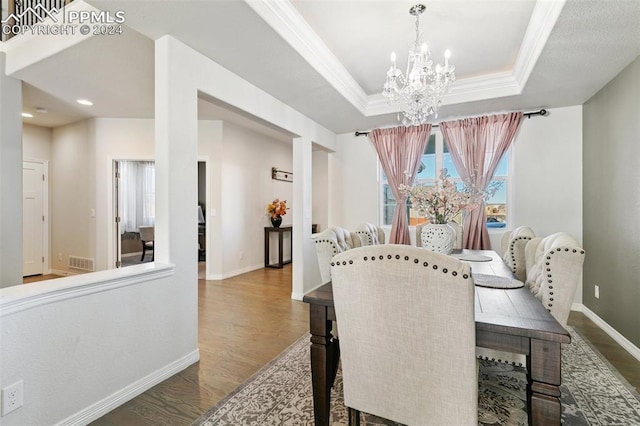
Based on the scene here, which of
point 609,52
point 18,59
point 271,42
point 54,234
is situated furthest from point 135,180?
point 609,52

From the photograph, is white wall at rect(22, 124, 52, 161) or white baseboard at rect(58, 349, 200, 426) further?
white wall at rect(22, 124, 52, 161)

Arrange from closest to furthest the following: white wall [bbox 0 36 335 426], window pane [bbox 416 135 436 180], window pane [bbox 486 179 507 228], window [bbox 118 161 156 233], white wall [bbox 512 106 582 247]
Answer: white wall [bbox 0 36 335 426] → white wall [bbox 512 106 582 247] → window pane [bbox 486 179 507 228] → window pane [bbox 416 135 436 180] → window [bbox 118 161 156 233]

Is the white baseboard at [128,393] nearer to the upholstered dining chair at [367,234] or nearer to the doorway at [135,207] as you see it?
the upholstered dining chair at [367,234]

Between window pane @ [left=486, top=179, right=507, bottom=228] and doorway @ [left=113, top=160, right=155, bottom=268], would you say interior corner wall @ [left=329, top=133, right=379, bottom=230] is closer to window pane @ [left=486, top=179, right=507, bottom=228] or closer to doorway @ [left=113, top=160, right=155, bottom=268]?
window pane @ [left=486, top=179, right=507, bottom=228]

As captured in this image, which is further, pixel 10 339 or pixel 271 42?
pixel 271 42

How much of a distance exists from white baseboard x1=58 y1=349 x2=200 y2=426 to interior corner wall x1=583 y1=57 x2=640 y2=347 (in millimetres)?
3568

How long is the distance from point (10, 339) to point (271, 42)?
230 centimetres

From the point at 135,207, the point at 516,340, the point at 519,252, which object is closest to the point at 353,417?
the point at 516,340

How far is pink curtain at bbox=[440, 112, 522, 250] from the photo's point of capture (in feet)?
12.6

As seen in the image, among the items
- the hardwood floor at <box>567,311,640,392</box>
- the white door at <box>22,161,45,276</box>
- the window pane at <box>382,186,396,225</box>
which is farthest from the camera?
the white door at <box>22,161,45,276</box>

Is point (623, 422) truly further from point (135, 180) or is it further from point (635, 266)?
point (135, 180)

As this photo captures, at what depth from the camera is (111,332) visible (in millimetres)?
1765

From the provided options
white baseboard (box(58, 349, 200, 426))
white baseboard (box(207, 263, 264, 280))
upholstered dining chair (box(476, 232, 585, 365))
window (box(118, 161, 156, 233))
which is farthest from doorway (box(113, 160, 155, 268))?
upholstered dining chair (box(476, 232, 585, 365))

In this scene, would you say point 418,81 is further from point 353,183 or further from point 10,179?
point 10,179
